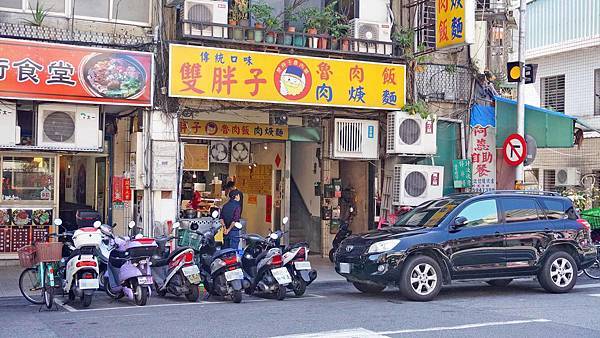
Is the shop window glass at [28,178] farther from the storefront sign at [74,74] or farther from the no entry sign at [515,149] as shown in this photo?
the no entry sign at [515,149]

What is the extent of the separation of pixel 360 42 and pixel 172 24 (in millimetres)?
3903

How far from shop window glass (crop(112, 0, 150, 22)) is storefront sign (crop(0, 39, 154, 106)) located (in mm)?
1062

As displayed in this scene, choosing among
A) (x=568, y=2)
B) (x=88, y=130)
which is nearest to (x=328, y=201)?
(x=88, y=130)

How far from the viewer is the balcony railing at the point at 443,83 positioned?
1711 centimetres

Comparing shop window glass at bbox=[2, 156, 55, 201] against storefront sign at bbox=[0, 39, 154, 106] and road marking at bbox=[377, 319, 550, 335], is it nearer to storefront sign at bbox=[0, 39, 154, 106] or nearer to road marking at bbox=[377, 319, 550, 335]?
storefront sign at bbox=[0, 39, 154, 106]

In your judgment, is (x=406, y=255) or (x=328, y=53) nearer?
(x=406, y=255)

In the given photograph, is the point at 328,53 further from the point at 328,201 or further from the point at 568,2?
the point at 568,2

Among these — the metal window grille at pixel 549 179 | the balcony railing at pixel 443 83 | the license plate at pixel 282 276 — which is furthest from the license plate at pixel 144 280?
the metal window grille at pixel 549 179

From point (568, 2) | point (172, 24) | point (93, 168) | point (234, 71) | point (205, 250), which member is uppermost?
point (568, 2)

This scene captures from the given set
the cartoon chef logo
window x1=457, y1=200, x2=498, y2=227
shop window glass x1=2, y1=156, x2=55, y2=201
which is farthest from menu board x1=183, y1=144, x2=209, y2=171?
window x1=457, y1=200, x2=498, y2=227

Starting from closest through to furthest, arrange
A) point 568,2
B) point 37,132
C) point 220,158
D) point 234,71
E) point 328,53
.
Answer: point 37,132 → point 234,71 → point 328,53 → point 220,158 → point 568,2

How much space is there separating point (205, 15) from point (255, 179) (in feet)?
19.9

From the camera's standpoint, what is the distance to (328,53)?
1574 centimetres

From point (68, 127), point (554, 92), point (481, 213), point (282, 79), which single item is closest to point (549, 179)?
point (554, 92)
